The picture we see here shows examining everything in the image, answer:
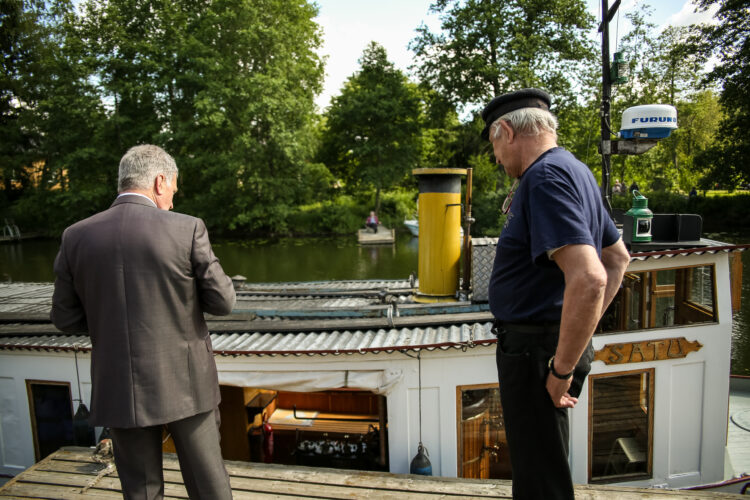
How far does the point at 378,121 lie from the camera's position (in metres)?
34.1

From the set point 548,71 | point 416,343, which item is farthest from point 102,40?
point 416,343

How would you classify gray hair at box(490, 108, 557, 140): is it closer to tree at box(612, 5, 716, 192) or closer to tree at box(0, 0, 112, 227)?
tree at box(612, 5, 716, 192)

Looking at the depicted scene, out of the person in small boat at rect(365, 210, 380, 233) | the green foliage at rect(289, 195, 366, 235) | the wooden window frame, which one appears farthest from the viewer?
the green foliage at rect(289, 195, 366, 235)

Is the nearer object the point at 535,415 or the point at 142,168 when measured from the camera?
the point at 535,415

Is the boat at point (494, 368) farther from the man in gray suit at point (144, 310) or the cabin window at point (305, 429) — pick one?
the man in gray suit at point (144, 310)

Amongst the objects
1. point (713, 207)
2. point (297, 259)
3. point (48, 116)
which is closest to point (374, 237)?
point (297, 259)

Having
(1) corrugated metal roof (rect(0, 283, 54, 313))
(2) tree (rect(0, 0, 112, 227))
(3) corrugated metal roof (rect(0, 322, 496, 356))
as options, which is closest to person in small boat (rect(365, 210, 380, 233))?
(2) tree (rect(0, 0, 112, 227))

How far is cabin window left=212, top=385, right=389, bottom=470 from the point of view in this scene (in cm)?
558

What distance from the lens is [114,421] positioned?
2025 mm

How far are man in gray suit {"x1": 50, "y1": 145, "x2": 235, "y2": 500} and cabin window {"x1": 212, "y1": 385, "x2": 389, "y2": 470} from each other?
317 cm

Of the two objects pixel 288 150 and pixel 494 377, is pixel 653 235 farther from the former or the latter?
pixel 288 150

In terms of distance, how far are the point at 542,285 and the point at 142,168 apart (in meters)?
1.78

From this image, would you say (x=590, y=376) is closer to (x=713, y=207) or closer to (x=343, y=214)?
(x=713, y=207)

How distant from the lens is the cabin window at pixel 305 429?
558 cm
